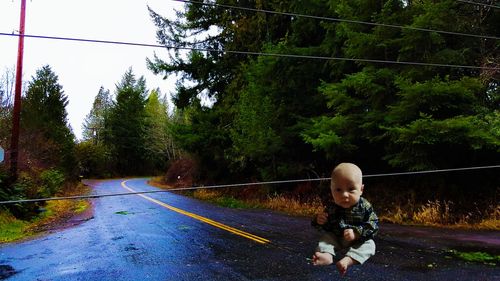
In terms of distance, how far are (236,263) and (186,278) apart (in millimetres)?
1233

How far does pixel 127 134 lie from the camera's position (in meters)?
68.9

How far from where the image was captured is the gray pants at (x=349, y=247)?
1.48 metres

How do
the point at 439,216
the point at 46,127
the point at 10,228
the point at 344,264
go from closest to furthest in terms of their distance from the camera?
the point at 344,264 → the point at 439,216 → the point at 10,228 → the point at 46,127

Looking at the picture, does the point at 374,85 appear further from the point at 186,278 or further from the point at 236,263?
the point at 186,278

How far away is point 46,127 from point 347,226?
32.8m

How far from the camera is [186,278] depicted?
257 inches

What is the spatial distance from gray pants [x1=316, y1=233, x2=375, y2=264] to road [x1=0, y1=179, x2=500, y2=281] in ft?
16.5

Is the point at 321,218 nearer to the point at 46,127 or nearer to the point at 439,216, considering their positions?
the point at 439,216

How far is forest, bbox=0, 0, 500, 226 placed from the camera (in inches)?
427

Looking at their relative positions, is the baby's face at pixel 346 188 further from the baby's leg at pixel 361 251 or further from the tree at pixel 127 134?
the tree at pixel 127 134

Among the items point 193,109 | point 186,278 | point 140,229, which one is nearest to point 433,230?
point 186,278

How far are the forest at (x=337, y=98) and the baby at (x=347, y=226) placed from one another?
14.3ft

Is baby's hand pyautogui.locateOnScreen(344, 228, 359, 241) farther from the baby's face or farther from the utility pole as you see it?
the utility pole

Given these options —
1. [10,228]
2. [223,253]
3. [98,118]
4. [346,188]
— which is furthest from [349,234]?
[98,118]
